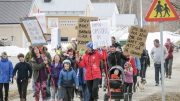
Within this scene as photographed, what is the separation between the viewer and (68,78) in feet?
49.7

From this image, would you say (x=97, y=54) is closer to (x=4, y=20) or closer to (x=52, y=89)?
(x=52, y=89)

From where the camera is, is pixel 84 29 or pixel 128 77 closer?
pixel 128 77

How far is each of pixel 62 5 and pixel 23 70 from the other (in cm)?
5542

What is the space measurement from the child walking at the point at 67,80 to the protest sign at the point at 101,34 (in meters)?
0.94

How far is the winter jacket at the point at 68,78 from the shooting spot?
15141 mm

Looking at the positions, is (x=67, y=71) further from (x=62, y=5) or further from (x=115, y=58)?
(x=62, y=5)

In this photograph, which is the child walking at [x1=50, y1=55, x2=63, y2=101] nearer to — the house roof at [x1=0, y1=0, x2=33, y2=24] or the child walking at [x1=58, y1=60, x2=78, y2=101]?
the child walking at [x1=58, y1=60, x2=78, y2=101]

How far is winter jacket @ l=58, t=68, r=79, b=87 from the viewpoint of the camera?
1514 cm

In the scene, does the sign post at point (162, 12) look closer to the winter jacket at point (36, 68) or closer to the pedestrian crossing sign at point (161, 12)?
the pedestrian crossing sign at point (161, 12)

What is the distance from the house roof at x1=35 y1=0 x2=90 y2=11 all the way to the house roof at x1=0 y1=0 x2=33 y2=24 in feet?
25.1

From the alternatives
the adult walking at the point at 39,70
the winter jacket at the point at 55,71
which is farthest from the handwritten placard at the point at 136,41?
the adult walking at the point at 39,70

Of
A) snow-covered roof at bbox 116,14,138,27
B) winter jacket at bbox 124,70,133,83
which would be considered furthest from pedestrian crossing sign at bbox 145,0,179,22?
snow-covered roof at bbox 116,14,138,27

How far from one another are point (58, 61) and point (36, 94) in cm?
118

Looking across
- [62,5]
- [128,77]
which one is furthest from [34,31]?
[62,5]
